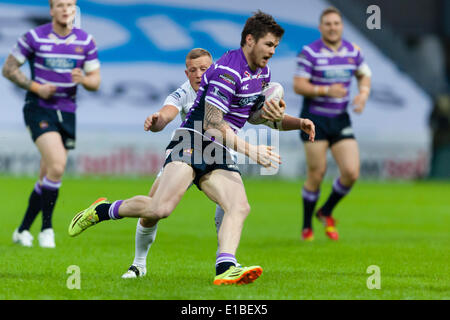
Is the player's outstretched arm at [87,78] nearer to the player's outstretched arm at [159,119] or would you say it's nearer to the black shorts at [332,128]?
the black shorts at [332,128]

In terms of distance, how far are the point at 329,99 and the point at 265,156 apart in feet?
14.6

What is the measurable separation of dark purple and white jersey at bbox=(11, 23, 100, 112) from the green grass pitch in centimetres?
164

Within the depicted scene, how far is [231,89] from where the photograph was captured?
5.63 meters

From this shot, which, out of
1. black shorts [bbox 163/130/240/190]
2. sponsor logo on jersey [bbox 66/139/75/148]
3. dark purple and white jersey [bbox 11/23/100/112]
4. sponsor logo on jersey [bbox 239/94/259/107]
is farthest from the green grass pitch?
dark purple and white jersey [bbox 11/23/100/112]

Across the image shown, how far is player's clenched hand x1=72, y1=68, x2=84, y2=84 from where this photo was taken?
8.48m

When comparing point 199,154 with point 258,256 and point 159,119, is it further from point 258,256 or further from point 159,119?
point 258,256

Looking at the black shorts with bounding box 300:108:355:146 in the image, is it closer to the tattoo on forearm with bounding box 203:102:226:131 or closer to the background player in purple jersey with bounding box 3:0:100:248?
the background player in purple jersey with bounding box 3:0:100:248

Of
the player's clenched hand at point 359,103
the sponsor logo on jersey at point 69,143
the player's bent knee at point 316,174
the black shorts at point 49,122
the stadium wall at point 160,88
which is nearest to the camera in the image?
the black shorts at point 49,122

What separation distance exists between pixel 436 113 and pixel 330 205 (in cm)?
1782

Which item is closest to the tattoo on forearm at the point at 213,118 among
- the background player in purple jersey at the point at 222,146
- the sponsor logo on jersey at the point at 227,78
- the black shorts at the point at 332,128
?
the background player in purple jersey at the point at 222,146

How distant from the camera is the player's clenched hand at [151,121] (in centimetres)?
573

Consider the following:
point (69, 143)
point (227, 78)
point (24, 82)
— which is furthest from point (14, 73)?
point (227, 78)

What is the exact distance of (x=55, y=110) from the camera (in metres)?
8.64

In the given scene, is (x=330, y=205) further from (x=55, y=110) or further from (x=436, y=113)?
(x=436, y=113)
